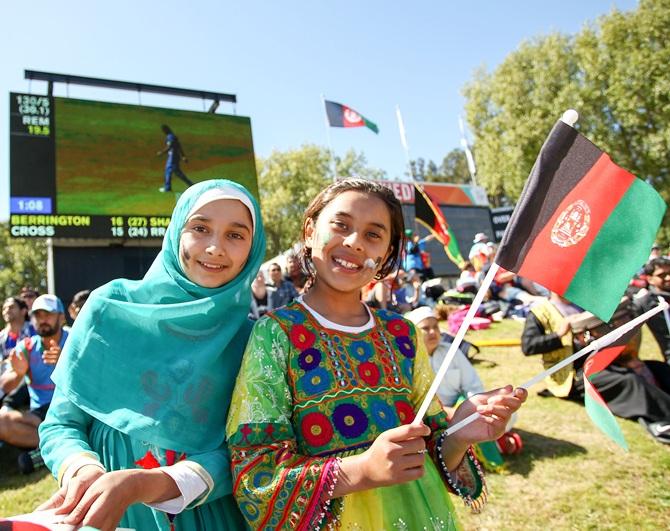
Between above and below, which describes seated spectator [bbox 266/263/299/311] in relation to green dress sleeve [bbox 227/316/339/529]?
above

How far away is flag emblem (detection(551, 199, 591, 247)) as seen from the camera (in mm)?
1247

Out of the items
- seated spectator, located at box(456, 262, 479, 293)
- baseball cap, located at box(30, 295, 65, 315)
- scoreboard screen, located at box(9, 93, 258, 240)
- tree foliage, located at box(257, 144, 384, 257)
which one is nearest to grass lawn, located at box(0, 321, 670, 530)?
baseball cap, located at box(30, 295, 65, 315)

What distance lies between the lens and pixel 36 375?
441cm

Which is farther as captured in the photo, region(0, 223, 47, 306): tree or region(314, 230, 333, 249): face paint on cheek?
region(0, 223, 47, 306): tree

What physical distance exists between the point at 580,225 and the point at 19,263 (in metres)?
40.1

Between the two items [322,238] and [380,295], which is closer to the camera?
[322,238]

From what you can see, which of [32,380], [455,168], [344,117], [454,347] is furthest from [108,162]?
[455,168]

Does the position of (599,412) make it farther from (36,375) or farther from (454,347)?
(36,375)

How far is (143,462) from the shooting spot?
1.29 meters

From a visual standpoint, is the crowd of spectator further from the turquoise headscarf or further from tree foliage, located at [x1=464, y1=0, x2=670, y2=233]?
tree foliage, located at [x1=464, y1=0, x2=670, y2=233]

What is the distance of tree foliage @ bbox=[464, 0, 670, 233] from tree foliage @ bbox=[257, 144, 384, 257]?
11.6 m

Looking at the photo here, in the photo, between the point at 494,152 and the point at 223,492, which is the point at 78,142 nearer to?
the point at 223,492

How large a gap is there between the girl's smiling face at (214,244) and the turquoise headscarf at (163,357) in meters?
0.03

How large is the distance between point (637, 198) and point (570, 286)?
1.02 ft
